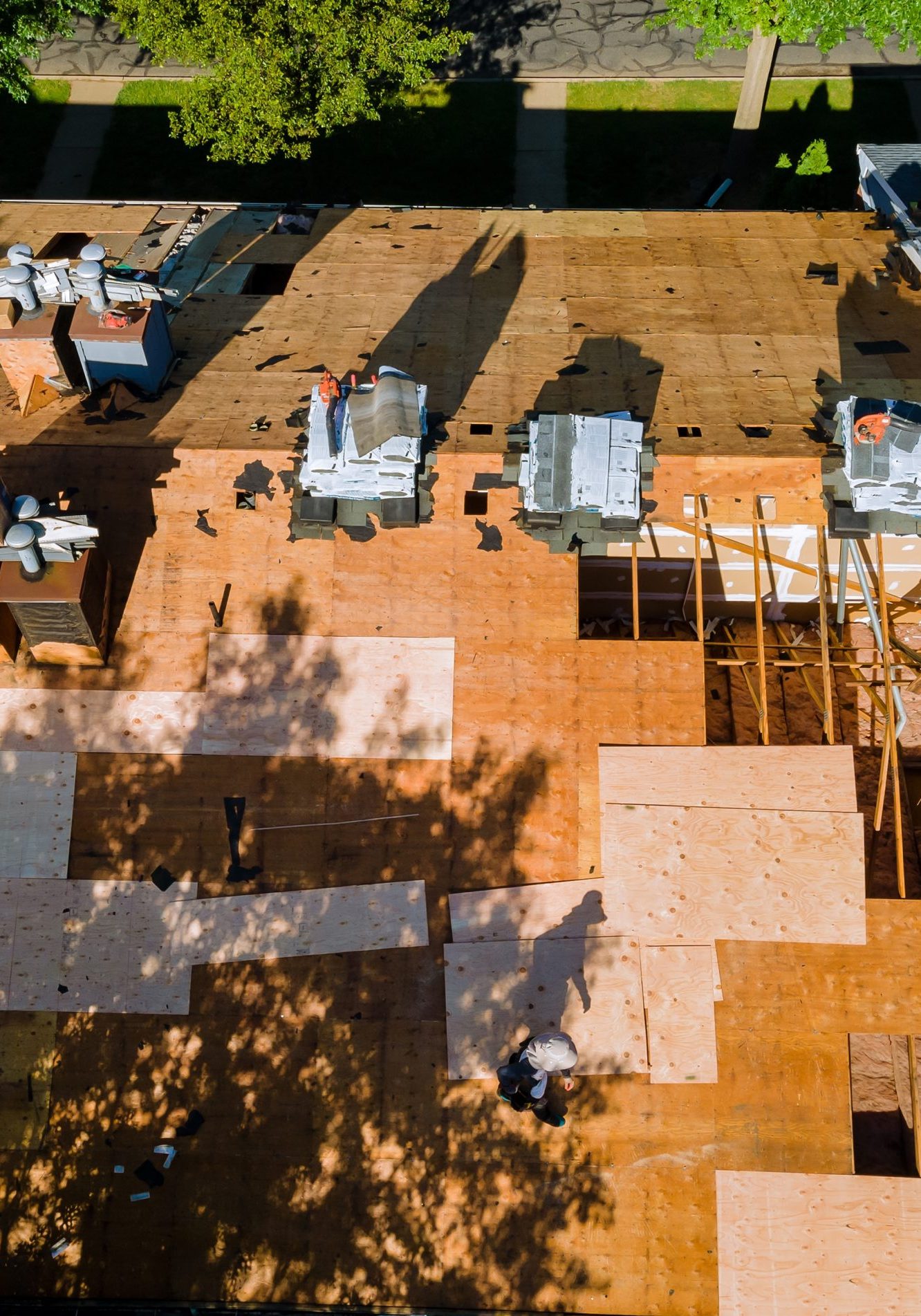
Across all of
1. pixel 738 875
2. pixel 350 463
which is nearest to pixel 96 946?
pixel 350 463

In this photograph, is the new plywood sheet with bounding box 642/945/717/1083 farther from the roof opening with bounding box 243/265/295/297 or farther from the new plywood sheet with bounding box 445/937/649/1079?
the roof opening with bounding box 243/265/295/297

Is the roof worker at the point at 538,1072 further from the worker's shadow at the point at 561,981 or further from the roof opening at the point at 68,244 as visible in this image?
the roof opening at the point at 68,244

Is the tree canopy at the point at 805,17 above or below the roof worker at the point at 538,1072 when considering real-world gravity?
above

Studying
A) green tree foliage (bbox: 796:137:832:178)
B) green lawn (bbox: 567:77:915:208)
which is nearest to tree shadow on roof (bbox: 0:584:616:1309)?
green tree foliage (bbox: 796:137:832:178)

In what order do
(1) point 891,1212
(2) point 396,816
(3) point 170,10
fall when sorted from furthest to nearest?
(3) point 170,10 < (2) point 396,816 < (1) point 891,1212

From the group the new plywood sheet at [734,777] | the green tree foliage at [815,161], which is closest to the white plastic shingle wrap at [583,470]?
the new plywood sheet at [734,777]

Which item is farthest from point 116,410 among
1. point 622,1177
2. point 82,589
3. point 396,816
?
point 622,1177

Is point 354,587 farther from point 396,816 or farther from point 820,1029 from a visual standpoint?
point 820,1029
